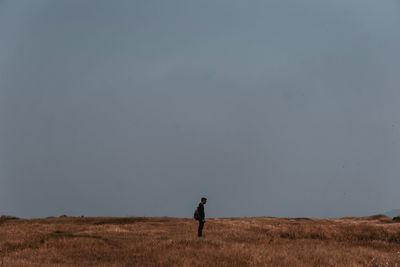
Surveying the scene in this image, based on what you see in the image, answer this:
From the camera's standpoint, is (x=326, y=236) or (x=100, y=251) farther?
(x=326, y=236)

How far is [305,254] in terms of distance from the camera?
2222cm

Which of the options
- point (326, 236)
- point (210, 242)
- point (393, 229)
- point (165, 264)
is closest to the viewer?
point (165, 264)

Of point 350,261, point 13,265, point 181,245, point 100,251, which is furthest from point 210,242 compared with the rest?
point 13,265

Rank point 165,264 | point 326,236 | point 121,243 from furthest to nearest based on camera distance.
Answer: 1. point 326,236
2. point 121,243
3. point 165,264

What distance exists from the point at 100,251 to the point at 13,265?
21.2ft

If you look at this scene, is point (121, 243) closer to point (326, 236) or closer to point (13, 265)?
point (13, 265)

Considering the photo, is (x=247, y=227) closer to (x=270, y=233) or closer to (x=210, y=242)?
(x=270, y=233)

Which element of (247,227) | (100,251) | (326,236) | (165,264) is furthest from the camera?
(247,227)

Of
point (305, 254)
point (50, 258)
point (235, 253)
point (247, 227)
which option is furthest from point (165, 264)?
point (247, 227)

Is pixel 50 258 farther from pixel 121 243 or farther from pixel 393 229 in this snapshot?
pixel 393 229

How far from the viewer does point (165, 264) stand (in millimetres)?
19781

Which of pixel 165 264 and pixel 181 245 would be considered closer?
pixel 165 264

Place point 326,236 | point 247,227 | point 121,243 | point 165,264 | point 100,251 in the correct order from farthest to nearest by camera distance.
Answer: point 247,227
point 326,236
point 121,243
point 100,251
point 165,264

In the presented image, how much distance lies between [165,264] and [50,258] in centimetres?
451
